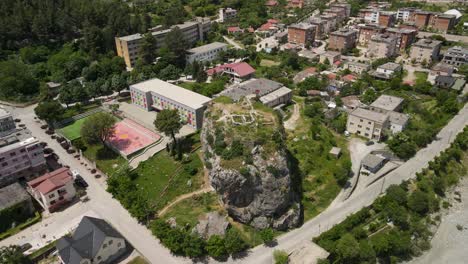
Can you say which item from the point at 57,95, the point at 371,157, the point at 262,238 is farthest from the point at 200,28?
the point at 262,238

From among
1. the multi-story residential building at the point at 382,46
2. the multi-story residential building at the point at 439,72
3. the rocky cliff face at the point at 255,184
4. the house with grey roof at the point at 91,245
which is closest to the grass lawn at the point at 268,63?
the multi-story residential building at the point at 382,46

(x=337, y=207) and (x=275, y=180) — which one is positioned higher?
(x=275, y=180)

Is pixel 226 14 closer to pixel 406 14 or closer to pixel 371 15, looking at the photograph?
pixel 371 15

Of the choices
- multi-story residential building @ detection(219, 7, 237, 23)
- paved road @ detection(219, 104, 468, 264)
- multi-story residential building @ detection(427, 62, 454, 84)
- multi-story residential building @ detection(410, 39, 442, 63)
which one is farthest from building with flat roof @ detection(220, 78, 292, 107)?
multi-story residential building @ detection(219, 7, 237, 23)

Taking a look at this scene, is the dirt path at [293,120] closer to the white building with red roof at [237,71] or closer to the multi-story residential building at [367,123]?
the multi-story residential building at [367,123]

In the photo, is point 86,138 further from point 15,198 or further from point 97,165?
point 15,198

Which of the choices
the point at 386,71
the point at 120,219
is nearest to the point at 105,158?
the point at 120,219

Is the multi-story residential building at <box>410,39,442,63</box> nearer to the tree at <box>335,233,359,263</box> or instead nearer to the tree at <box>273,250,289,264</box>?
the tree at <box>335,233,359,263</box>
